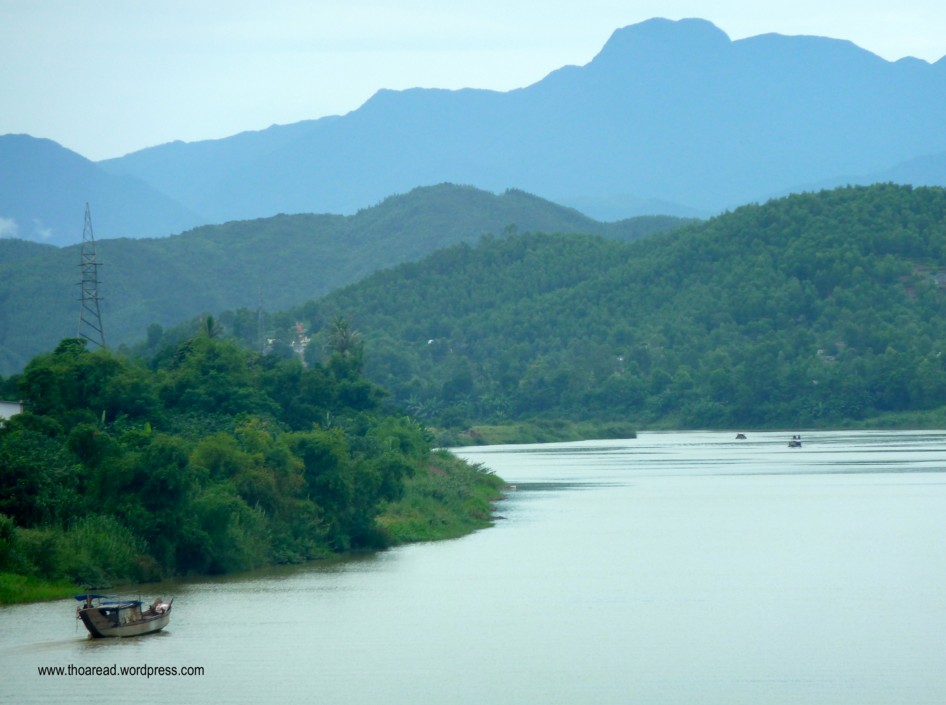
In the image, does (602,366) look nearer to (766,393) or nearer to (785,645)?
(766,393)

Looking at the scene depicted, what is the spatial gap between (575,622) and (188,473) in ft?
34.6

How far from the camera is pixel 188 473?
33594mm

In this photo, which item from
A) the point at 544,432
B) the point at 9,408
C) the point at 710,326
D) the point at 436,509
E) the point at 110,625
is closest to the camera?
the point at 110,625

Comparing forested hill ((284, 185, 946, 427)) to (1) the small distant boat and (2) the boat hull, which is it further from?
(2) the boat hull

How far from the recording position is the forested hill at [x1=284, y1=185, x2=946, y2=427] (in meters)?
123

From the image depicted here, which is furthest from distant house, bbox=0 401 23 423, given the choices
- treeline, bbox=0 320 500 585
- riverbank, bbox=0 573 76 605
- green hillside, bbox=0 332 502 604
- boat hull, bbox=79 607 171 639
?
boat hull, bbox=79 607 171 639

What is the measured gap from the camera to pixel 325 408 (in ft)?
177

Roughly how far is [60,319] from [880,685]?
15540 centimetres

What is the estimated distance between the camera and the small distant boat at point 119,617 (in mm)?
25422

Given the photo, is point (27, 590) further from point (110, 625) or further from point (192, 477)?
point (192, 477)

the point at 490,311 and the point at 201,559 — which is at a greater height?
the point at 490,311

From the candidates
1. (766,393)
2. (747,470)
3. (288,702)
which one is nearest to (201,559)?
(288,702)

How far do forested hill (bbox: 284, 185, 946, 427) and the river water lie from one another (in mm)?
75534

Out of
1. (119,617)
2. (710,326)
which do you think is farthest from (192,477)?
(710,326)
